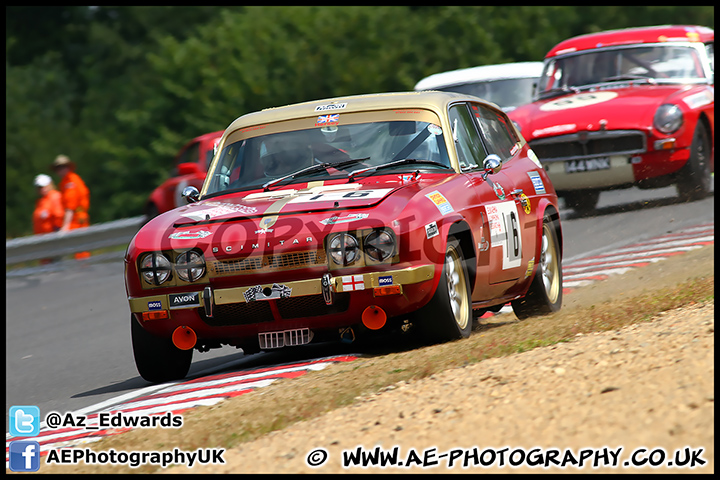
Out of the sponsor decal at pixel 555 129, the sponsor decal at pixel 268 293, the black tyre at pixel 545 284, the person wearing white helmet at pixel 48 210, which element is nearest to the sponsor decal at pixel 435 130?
the black tyre at pixel 545 284

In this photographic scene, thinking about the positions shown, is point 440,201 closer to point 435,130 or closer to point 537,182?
point 435,130

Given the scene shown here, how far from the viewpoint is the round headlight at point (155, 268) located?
7.07 metres

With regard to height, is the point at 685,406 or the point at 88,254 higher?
the point at 685,406

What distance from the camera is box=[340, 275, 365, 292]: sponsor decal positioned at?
22.3 ft

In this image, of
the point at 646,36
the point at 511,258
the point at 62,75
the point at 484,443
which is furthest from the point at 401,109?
the point at 62,75

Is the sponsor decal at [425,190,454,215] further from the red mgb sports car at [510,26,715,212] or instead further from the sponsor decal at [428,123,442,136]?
the red mgb sports car at [510,26,715,212]

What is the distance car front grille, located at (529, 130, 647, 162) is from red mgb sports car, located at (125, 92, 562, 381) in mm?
5613

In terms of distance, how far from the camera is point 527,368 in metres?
5.67

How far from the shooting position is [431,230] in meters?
6.93

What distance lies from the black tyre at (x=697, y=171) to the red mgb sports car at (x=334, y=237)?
6.00 meters

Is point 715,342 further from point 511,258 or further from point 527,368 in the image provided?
point 511,258

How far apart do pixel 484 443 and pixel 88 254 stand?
48.8ft

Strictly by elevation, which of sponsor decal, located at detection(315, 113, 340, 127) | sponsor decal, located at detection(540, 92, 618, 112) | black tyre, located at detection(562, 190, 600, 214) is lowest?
black tyre, located at detection(562, 190, 600, 214)

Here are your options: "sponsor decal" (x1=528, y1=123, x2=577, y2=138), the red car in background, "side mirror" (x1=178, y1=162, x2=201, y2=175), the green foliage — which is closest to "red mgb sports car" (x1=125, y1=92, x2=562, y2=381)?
"sponsor decal" (x1=528, y1=123, x2=577, y2=138)
